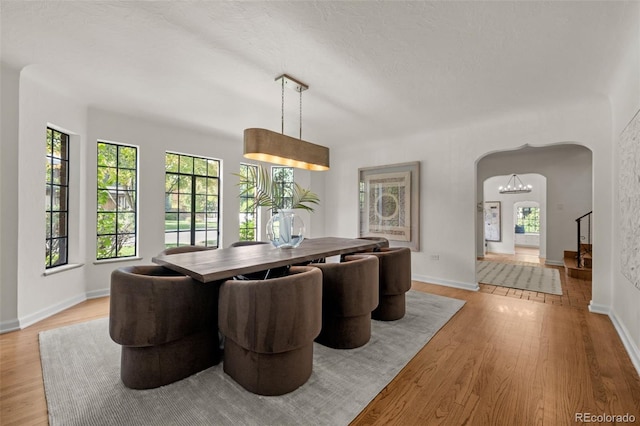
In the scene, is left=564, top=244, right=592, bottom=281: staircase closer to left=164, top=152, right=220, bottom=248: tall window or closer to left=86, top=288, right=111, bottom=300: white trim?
left=164, top=152, right=220, bottom=248: tall window

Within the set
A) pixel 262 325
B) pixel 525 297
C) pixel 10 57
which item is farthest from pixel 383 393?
pixel 10 57

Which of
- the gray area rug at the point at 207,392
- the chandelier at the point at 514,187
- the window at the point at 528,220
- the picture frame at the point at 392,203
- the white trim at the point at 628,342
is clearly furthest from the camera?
the window at the point at 528,220

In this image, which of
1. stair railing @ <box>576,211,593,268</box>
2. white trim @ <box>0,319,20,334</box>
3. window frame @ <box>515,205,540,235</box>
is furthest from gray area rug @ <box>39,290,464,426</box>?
window frame @ <box>515,205,540,235</box>

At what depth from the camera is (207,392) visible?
177 cm

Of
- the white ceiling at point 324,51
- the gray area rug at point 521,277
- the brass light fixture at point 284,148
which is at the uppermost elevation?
the white ceiling at point 324,51

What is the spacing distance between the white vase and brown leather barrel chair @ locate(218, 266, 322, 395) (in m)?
1.08

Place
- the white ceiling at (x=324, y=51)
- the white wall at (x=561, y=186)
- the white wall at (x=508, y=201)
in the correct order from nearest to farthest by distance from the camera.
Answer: the white ceiling at (x=324, y=51) < the white wall at (x=561, y=186) < the white wall at (x=508, y=201)

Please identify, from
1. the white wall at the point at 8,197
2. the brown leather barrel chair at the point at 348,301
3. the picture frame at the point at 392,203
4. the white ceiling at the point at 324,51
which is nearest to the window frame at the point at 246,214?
the white ceiling at the point at 324,51

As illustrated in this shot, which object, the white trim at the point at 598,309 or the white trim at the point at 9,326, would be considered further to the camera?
the white trim at the point at 598,309

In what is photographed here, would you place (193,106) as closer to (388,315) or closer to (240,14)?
(240,14)

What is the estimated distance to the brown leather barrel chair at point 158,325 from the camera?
5.67 ft

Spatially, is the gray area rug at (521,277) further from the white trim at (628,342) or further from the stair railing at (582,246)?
the white trim at (628,342)

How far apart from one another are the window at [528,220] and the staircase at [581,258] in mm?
4518

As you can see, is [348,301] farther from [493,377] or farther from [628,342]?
[628,342]
